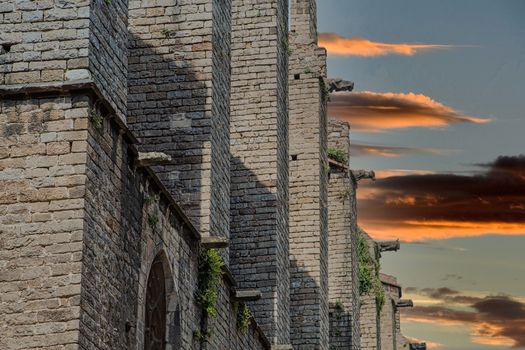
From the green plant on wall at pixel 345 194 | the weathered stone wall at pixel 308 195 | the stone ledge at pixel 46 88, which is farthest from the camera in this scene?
the green plant on wall at pixel 345 194

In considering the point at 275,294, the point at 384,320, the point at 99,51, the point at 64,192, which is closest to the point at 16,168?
the point at 64,192

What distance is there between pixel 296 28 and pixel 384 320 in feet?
58.7

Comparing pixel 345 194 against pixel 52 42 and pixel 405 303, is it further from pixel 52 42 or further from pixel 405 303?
pixel 52 42

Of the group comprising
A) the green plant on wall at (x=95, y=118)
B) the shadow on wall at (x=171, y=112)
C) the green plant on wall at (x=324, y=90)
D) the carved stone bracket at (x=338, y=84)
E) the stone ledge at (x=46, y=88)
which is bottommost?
the green plant on wall at (x=95, y=118)

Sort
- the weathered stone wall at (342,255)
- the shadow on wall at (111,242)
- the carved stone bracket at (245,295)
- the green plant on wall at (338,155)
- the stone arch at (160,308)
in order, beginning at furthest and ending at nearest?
1. the green plant on wall at (338,155)
2. the weathered stone wall at (342,255)
3. the carved stone bracket at (245,295)
4. the stone arch at (160,308)
5. the shadow on wall at (111,242)

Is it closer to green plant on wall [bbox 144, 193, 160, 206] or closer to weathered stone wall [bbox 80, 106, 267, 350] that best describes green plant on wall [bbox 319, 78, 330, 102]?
weathered stone wall [bbox 80, 106, 267, 350]

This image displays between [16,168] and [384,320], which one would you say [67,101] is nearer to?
[16,168]

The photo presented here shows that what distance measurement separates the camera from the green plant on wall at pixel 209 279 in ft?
77.3

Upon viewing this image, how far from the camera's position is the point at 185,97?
25.8 meters

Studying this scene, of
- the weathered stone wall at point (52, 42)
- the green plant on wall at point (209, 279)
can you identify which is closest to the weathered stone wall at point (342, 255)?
the green plant on wall at point (209, 279)

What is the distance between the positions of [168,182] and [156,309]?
420cm

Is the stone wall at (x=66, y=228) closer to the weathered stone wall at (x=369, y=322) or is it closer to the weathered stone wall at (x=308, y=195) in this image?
the weathered stone wall at (x=308, y=195)

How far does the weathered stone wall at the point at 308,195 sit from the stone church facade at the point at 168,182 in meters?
0.04

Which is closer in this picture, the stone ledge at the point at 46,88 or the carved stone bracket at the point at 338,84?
the stone ledge at the point at 46,88
